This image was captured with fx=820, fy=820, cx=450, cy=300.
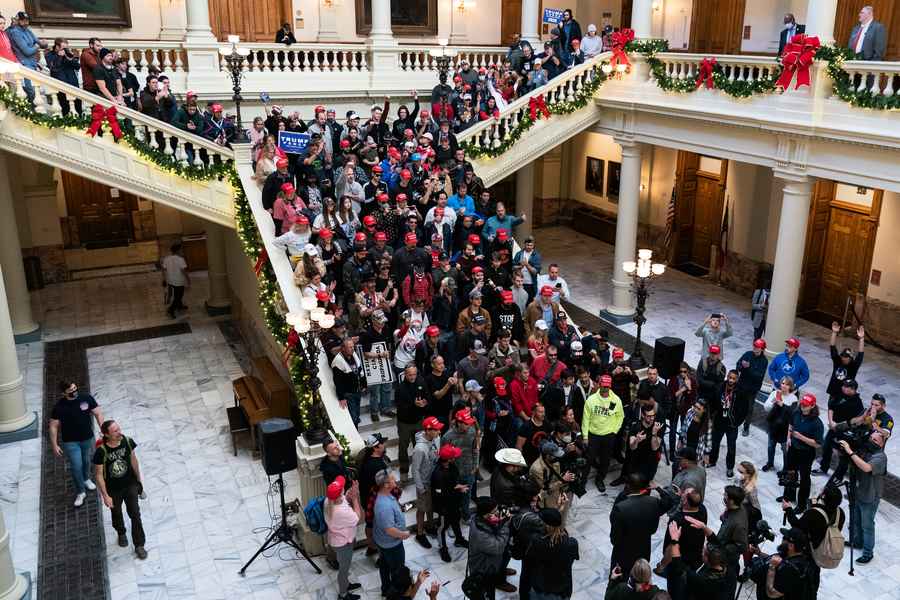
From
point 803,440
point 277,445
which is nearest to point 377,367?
point 277,445

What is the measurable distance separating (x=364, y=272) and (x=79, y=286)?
12.1m

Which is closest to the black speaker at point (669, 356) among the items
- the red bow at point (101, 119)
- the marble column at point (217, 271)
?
the red bow at point (101, 119)

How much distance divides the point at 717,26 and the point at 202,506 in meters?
16.6

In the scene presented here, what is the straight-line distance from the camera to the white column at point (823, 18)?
12945 mm

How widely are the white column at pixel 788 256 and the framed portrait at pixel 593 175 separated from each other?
11247 mm

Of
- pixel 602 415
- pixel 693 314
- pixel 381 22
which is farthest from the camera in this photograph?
pixel 381 22

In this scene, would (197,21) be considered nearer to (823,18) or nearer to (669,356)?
(669,356)

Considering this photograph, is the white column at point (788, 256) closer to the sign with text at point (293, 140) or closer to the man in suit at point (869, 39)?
the man in suit at point (869, 39)

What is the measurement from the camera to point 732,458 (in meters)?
11.3

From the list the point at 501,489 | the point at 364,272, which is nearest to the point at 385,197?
the point at 364,272

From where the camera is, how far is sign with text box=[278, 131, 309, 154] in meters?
14.3

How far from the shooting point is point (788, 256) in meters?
14.1

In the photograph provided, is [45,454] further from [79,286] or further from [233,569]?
[79,286]

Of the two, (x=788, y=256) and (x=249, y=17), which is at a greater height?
(x=249, y=17)
